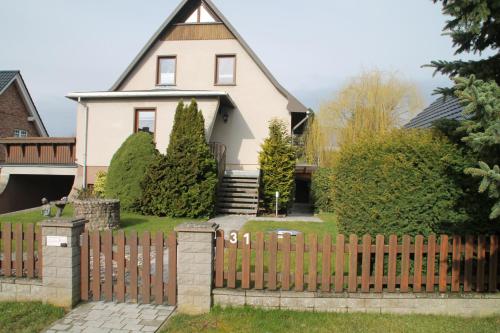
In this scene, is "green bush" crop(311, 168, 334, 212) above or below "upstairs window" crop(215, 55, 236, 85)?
below

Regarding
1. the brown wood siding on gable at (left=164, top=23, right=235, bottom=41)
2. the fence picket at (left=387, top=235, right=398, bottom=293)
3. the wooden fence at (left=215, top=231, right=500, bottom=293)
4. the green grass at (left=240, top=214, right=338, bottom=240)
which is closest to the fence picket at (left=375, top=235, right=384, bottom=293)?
the wooden fence at (left=215, top=231, right=500, bottom=293)

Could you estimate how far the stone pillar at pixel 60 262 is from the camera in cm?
465

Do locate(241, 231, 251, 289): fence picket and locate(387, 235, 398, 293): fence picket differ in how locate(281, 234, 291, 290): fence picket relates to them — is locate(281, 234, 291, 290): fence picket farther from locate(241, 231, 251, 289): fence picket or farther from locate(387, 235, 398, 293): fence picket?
locate(387, 235, 398, 293): fence picket

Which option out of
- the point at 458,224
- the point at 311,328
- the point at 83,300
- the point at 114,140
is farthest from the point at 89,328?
the point at 114,140

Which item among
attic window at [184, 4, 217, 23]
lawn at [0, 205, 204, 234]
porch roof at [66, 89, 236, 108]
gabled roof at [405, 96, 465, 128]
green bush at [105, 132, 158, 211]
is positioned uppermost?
attic window at [184, 4, 217, 23]

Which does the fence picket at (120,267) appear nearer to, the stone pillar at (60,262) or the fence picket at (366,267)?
the stone pillar at (60,262)

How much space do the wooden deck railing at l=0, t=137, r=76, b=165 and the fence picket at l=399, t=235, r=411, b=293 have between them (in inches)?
606

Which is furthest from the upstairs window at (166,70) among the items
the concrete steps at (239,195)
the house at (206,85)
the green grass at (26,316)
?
the green grass at (26,316)

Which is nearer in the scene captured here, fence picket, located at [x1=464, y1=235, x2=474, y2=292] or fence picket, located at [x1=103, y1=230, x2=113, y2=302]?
fence picket, located at [x1=464, y1=235, x2=474, y2=292]

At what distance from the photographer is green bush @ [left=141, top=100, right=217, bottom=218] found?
11.9 metres

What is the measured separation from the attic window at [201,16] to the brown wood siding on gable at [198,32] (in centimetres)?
26

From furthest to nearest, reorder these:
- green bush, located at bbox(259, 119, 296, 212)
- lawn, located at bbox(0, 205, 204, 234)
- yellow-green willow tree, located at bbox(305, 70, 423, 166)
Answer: yellow-green willow tree, located at bbox(305, 70, 423, 166) < green bush, located at bbox(259, 119, 296, 212) < lawn, located at bbox(0, 205, 204, 234)

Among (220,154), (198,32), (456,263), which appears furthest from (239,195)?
(456,263)

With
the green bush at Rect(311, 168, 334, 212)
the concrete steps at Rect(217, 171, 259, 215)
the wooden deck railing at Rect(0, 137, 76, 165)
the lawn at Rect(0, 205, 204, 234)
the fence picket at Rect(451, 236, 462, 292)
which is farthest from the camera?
the wooden deck railing at Rect(0, 137, 76, 165)
